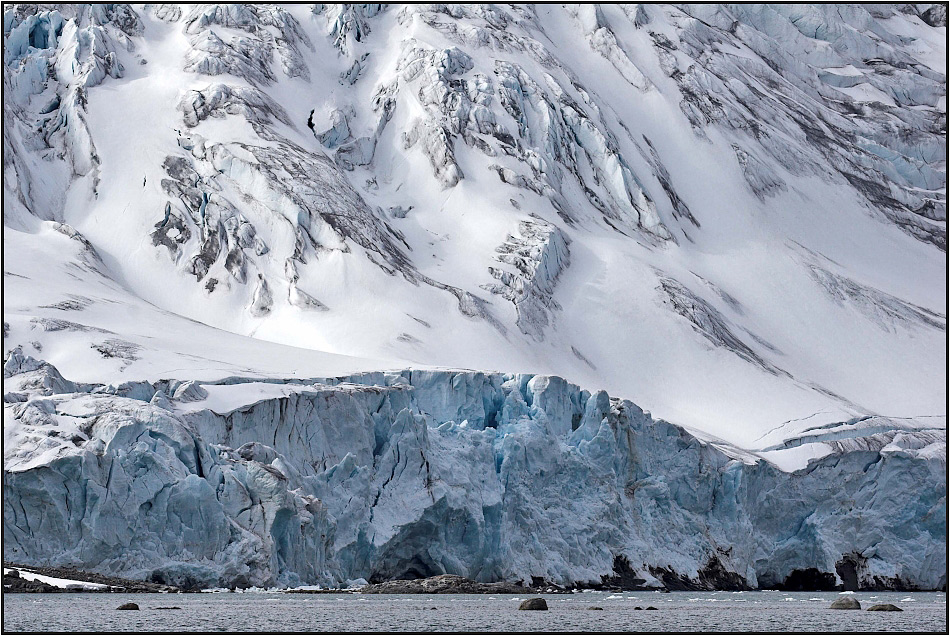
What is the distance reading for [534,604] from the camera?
46.1 meters

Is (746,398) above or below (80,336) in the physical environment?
below

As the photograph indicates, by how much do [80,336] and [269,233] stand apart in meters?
25.7

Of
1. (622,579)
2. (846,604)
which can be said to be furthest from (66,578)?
(846,604)

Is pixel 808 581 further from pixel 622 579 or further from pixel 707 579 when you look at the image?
pixel 622 579

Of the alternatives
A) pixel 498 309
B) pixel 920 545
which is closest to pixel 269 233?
pixel 498 309

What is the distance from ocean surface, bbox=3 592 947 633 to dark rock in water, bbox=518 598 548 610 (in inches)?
15.1

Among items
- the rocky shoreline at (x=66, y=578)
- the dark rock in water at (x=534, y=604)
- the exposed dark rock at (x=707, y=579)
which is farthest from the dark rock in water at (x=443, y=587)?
the exposed dark rock at (x=707, y=579)

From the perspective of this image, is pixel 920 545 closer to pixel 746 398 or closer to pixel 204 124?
pixel 746 398

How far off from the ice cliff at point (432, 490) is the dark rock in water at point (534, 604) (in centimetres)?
774

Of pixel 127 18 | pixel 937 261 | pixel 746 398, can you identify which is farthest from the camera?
pixel 937 261

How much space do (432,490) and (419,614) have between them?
11302 millimetres

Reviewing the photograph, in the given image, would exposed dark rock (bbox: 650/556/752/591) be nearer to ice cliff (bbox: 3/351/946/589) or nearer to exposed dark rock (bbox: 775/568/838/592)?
ice cliff (bbox: 3/351/946/589)

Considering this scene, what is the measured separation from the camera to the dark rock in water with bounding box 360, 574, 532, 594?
5141 cm

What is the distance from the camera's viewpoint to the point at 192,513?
46719mm
